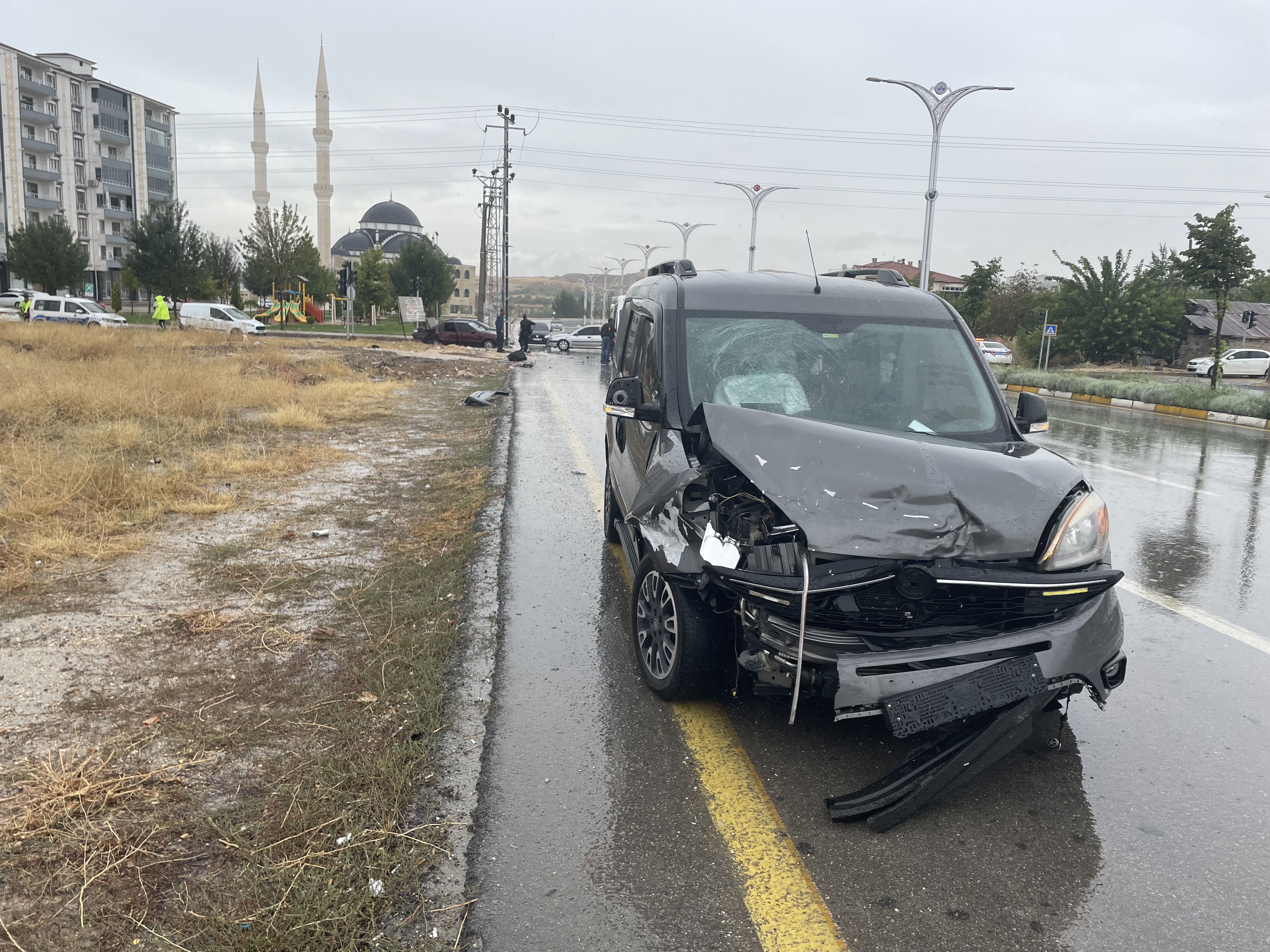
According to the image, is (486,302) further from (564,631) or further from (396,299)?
(564,631)

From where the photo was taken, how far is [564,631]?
16.1ft

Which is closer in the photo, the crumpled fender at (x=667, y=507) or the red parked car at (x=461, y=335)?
the crumpled fender at (x=667, y=507)

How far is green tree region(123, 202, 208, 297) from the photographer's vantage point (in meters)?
54.4

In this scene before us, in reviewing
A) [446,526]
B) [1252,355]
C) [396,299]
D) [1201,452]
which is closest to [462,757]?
[446,526]

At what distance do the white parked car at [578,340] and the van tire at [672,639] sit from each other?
148 ft

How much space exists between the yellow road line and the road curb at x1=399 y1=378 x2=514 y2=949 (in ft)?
2.66

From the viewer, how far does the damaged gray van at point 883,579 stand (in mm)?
3057

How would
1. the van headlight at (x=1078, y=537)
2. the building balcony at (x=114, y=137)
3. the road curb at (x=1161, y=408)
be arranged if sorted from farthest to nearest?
the building balcony at (x=114, y=137), the road curb at (x=1161, y=408), the van headlight at (x=1078, y=537)

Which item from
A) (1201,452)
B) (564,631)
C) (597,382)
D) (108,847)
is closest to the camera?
(108,847)

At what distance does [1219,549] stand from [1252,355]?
43651 millimetres

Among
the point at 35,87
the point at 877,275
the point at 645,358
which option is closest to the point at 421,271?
the point at 35,87

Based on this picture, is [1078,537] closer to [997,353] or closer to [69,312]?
[997,353]

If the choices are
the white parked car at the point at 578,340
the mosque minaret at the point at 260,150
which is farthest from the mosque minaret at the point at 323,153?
the white parked car at the point at 578,340

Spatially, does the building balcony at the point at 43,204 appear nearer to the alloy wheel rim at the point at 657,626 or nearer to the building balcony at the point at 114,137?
the building balcony at the point at 114,137
